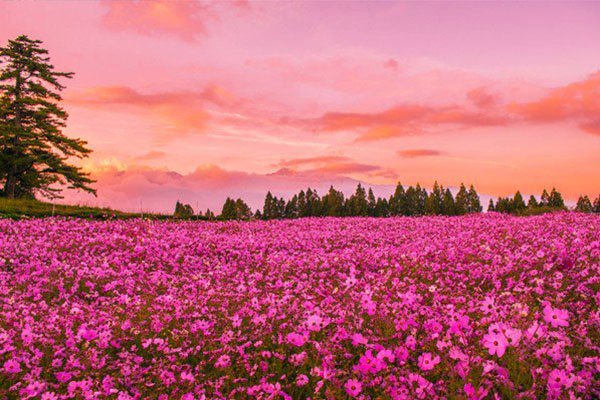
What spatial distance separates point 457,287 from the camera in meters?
7.26

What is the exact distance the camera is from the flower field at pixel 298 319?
359 centimetres

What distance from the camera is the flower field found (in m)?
3.59

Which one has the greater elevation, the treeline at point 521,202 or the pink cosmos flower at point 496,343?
the treeline at point 521,202

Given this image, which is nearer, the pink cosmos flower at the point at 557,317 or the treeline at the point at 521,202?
the pink cosmos flower at the point at 557,317

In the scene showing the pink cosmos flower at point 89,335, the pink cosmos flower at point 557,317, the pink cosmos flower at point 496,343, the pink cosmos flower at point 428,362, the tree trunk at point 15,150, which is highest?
the tree trunk at point 15,150

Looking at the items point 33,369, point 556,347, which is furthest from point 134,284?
point 556,347

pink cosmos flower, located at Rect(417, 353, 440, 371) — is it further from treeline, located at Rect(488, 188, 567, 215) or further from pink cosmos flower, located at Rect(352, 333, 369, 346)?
treeline, located at Rect(488, 188, 567, 215)

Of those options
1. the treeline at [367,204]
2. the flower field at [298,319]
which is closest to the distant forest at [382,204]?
the treeline at [367,204]

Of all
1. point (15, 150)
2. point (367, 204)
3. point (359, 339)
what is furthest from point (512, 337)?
point (367, 204)

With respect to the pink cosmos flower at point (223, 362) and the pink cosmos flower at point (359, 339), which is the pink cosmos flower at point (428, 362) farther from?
the pink cosmos flower at point (223, 362)

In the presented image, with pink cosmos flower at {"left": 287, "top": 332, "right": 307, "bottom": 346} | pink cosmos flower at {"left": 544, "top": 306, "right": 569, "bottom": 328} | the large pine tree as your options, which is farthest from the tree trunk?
pink cosmos flower at {"left": 544, "top": 306, "right": 569, "bottom": 328}

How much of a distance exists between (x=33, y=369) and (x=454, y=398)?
4.14m

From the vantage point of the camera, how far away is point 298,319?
546 cm

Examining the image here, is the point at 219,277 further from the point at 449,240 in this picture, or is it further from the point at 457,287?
the point at 449,240
